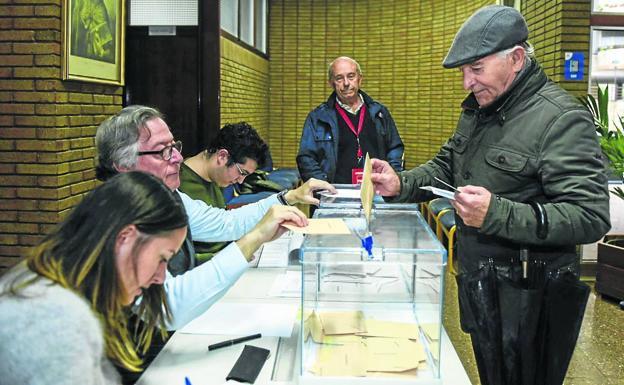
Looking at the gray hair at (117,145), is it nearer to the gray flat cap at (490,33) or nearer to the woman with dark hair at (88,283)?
the woman with dark hair at (88,283)

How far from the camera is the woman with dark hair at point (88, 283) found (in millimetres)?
1040

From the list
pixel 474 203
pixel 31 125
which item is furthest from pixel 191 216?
pixel 31 125

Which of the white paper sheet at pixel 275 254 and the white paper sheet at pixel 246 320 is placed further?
the white paper sheet at pixel 275 254

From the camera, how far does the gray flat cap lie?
202 centimetres

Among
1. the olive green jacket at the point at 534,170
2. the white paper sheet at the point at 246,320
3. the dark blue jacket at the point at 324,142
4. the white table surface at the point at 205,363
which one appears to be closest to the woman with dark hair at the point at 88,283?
the white table surface at the point at 205,363

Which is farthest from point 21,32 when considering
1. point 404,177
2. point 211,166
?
point 404,177

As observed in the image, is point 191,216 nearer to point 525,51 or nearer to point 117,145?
point 117,145

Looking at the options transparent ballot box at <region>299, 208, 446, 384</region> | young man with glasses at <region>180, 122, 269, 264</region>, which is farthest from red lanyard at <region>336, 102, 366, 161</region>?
transparent ballot box at <region>299, 208, 446, 384</region>

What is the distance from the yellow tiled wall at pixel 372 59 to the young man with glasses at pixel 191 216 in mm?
6434

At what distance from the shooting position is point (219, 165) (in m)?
3.19

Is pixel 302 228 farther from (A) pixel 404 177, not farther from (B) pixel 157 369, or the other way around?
(A) pixel 404 177

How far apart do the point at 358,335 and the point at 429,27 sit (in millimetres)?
8263

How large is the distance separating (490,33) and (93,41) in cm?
327

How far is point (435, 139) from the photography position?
9234mm
